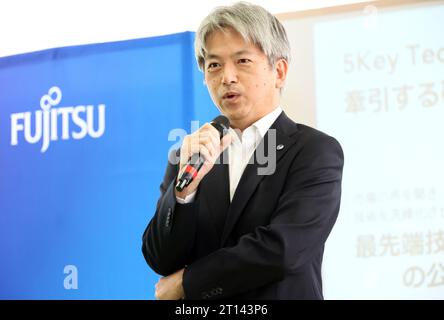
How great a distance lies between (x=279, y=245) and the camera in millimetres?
1732

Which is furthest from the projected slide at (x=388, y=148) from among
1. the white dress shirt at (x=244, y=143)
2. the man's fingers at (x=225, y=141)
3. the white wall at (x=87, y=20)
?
the man's fingers at (x=225, y=141)

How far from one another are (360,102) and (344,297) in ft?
3.23

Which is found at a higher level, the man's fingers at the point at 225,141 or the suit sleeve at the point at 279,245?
the man's fingers at the point at 225,141

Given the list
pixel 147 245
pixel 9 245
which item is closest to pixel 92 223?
pixel 9 245

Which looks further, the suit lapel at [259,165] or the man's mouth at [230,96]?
the man's mouth at [230,96]

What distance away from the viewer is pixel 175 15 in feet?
12.5

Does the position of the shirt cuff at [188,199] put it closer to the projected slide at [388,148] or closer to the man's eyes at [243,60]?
the man's eyes at [243,60]

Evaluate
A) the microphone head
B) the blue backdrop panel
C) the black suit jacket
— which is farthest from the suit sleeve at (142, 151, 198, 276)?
the blue backdrop panel

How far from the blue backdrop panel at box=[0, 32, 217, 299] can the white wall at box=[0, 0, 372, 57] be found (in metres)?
0.47

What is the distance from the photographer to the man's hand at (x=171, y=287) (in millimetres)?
1790

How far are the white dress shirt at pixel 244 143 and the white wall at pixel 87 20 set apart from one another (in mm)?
1806

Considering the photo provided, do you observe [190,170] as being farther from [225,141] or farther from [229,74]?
[229,74]
